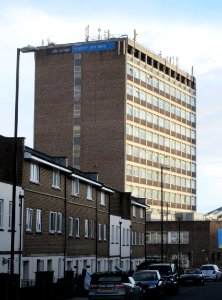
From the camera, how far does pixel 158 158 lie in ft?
441

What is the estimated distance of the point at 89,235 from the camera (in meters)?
56.4

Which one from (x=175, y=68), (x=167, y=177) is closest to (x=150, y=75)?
(x=175, y=68)

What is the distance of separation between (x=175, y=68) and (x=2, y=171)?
104743mm

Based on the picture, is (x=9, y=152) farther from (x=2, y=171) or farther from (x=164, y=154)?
(x=164, y=154)

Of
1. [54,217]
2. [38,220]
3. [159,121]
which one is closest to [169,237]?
[159,121]

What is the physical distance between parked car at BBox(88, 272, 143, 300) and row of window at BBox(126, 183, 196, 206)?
88.8 meters

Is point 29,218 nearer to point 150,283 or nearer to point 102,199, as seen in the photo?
point 150,283

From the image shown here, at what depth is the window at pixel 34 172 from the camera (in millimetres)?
42312

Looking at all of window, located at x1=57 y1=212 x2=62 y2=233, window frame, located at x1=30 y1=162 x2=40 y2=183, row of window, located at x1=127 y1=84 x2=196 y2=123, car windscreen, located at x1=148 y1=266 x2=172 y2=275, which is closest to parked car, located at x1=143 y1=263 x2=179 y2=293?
car windscreen, located at x1=148 y1=266 x2=172 y2=275

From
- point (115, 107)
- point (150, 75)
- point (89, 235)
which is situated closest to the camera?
point (89, 235)

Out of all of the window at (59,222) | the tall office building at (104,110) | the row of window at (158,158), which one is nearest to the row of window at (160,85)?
the tall office building at (104,110)

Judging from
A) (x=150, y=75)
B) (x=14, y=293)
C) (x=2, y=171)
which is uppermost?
(x=150, y=75)

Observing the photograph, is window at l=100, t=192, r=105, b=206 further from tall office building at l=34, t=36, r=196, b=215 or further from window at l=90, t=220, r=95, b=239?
tall office building at l=34, t=36, r=196, b=215

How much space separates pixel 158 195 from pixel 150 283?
307 feet
